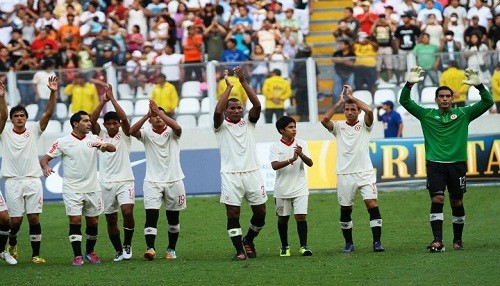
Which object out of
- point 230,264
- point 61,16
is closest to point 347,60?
point 61,16

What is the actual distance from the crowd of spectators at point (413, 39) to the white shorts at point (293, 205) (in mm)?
10785

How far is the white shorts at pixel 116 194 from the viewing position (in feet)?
60.9

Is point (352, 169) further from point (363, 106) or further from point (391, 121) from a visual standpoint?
point (391, 121)

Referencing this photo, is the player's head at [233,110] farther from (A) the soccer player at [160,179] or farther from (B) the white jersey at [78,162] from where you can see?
(B) the white jersey at [78,162]

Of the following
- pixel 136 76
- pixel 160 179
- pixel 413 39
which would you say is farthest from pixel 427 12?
pixel 160 179

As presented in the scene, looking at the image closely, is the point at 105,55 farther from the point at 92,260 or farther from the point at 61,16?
the point at 92,260

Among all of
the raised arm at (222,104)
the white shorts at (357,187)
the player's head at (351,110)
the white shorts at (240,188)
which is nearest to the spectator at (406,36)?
the player's head at (351,110)

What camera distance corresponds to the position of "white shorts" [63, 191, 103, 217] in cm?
1814

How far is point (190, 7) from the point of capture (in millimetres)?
34562

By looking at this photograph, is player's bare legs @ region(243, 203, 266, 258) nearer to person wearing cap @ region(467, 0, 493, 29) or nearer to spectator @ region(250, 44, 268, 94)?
spectator @ region(250, 44, 268, 94)

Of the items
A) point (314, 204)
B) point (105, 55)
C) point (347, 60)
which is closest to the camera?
point (314, 204)

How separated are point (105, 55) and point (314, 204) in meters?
8.53

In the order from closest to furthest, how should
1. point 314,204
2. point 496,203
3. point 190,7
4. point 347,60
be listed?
1. point 496,203
2. point 314,204
3. point 347,60
4. point 190,7

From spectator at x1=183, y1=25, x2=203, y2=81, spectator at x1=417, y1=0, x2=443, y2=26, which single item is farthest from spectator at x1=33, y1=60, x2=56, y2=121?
spectator at x1=417, y1=0, x2=443, y2=26
